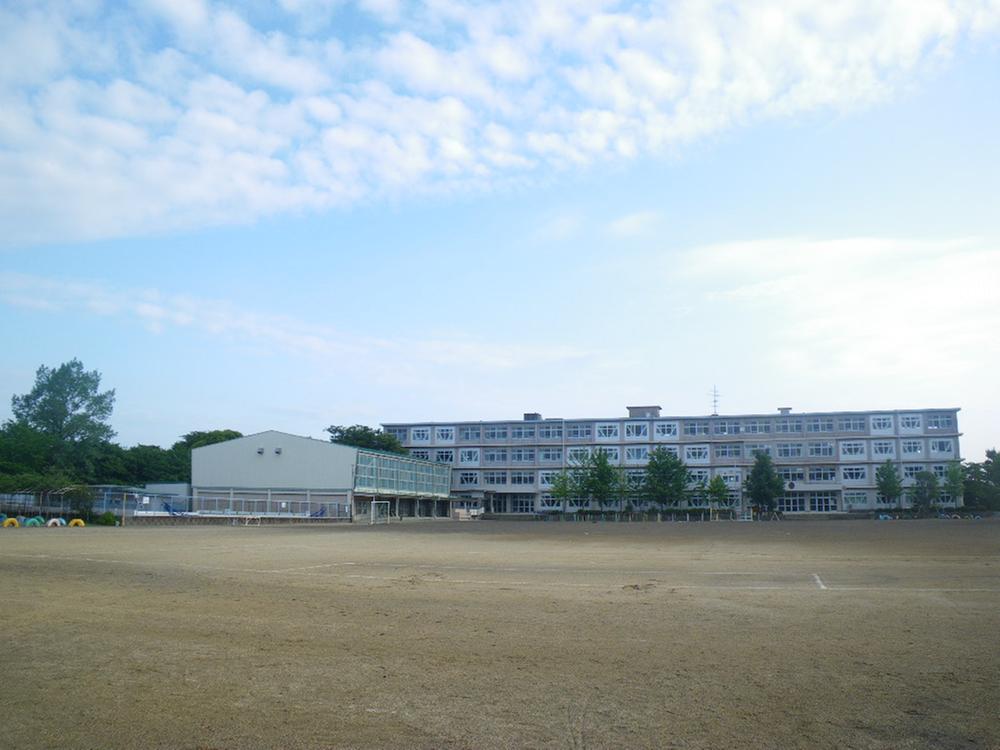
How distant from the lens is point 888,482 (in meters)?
105

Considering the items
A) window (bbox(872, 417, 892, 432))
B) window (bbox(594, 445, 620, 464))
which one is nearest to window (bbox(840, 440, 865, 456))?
window (bbox(872, 417, 892, 432))

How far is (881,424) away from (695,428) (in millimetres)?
25405

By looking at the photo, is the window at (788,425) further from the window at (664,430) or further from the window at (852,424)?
the window at (664,430)

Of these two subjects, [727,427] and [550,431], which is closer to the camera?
[727,427]

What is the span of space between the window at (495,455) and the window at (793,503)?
4104cm

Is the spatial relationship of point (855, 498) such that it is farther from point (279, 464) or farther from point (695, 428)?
point (279, 464)

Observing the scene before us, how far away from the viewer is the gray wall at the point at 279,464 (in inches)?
3359

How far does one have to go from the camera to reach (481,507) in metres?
123

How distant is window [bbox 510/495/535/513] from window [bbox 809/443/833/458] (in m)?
41.4

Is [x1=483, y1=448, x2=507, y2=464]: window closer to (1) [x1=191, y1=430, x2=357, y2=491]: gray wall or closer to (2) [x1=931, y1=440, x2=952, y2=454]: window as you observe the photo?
(1) [x1=191, y1=430, x2=357, y2=491]: gray wall

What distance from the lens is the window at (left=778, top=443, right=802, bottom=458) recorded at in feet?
378

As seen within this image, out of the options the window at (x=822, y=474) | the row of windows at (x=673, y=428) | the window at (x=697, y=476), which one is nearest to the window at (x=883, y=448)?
the row of windows at (x=673, y=428)

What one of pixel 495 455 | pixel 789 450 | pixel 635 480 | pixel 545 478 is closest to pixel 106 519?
pixel 495 455

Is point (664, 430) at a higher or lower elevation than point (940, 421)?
lower
